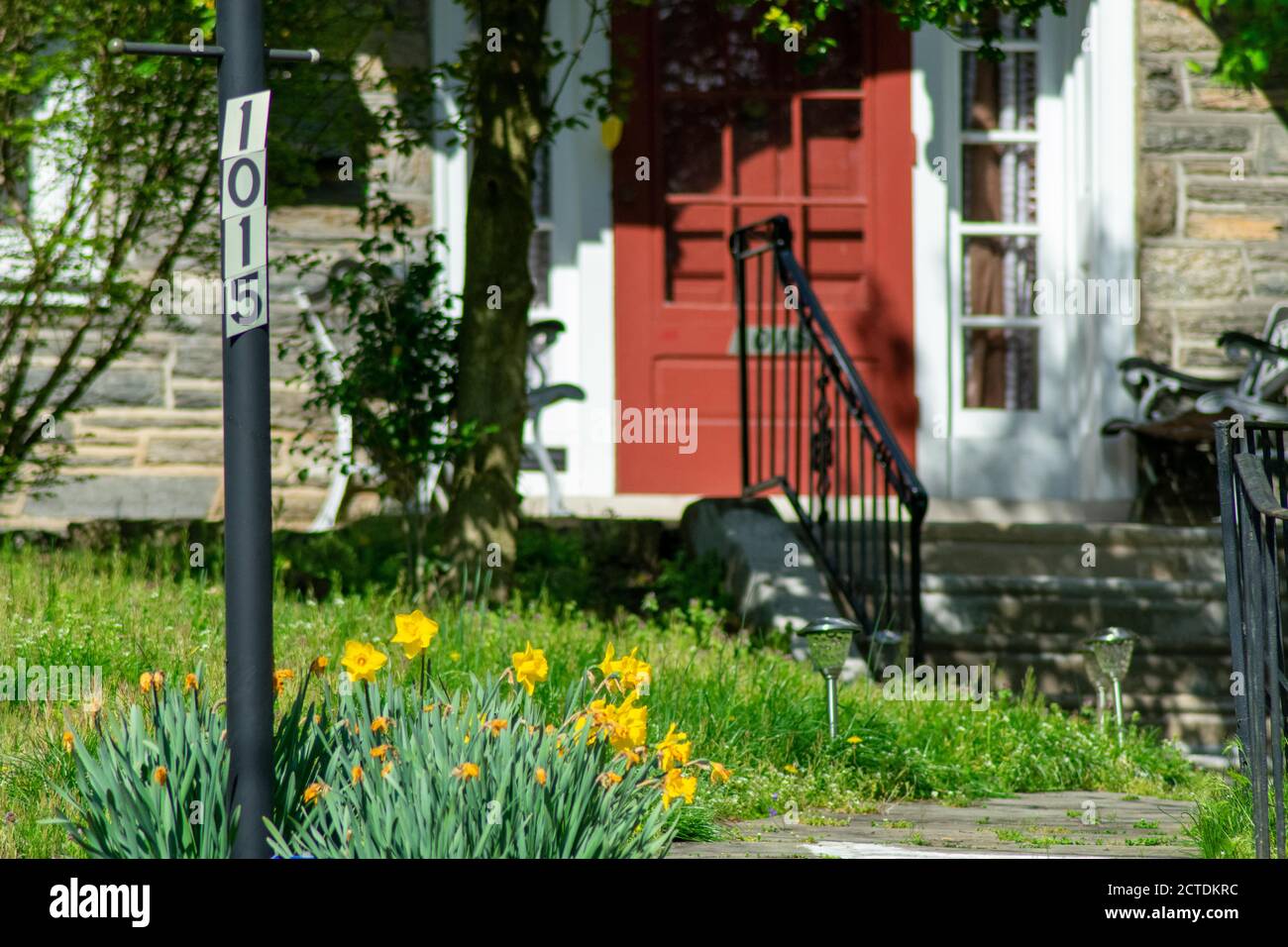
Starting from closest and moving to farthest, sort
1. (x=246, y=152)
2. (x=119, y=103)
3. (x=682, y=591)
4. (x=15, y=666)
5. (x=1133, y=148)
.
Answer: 1. (x=246, y=152)
2. (x=15, y=666)
3. (x=119, y=103)
4. (x=682, y=591)
5. (x=1133, y=148)

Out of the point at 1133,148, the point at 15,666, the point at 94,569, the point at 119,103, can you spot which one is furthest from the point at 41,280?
the point at 1133,148

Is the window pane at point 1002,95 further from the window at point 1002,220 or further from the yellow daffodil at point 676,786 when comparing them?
the yellow daffodil at point 676,786

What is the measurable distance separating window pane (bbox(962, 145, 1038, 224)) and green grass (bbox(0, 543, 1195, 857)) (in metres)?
3.13

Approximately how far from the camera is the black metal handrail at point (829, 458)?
17.6ft

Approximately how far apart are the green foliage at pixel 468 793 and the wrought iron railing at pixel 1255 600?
1.17 m

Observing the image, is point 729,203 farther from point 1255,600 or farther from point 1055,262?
point 1255,600

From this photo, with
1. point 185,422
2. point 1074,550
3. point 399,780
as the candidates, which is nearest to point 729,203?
point 1074,550

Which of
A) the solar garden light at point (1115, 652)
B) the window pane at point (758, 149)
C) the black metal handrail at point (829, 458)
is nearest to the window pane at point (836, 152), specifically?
the window pane at point (758, 149)

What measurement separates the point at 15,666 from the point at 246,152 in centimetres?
223

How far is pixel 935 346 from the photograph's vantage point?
7.42 meters

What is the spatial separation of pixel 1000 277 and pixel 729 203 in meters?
1.40

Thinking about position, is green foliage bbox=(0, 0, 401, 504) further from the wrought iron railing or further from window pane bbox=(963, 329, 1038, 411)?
the wrought iron railing

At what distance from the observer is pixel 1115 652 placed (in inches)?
188
